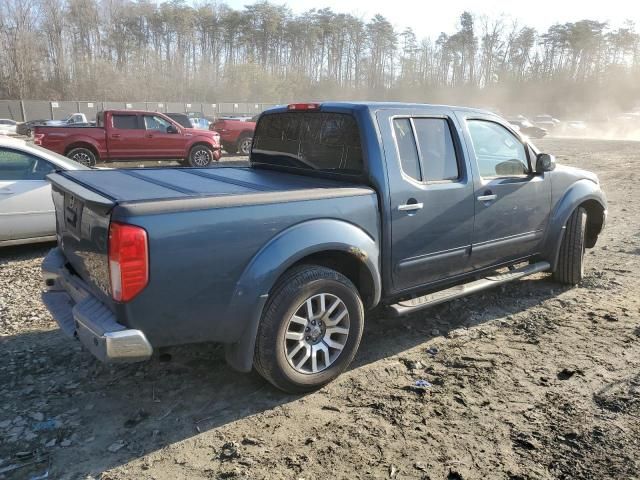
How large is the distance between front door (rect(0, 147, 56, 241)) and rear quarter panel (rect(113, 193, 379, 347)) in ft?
14.2

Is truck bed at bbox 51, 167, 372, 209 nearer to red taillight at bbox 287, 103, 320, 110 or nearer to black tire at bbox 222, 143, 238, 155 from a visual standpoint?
red taillight at bbox 287, 103, 320, 110

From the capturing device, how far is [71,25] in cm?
7538

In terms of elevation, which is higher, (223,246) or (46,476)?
(223,246)

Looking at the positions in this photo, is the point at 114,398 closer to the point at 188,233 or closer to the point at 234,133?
the point at 188,233

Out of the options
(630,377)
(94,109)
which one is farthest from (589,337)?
(94,109)

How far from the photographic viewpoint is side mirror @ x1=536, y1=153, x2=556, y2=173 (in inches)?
186

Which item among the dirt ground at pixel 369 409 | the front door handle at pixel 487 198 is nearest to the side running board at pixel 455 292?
the dirt ground at pixel 369 409

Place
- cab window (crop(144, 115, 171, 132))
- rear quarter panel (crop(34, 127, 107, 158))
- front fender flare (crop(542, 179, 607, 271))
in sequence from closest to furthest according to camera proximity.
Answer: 1. front fender flare (crop(542, 179, 607, 271))
2. rear quarter panel (crop(34, 127, 107, 158))
3. cab window (crop(144, 115, 171, 132))

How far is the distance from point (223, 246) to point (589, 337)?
3.22 m

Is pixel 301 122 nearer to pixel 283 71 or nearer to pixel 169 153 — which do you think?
pixel 169 153

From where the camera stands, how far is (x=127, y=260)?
8.63 feet

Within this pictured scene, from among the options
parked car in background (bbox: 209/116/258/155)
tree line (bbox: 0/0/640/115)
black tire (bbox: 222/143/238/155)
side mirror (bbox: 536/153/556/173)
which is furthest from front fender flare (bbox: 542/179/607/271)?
tree line (bbox: 0/0/640/115)

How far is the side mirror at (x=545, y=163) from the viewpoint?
473 cm

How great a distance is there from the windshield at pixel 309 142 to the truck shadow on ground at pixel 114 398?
1.50 metres
